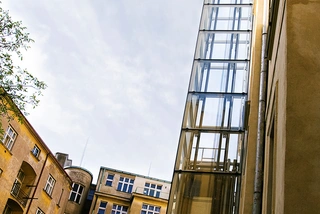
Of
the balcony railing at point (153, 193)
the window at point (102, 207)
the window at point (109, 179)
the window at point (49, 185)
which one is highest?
the window at point (109, 179)

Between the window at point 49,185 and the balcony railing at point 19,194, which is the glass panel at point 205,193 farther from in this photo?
the window at point 49,185

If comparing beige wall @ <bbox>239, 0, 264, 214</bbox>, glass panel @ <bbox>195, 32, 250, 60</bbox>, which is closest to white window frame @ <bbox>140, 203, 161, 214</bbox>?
glass panel @ <bbox>195, 32, 250, 60</bbox>

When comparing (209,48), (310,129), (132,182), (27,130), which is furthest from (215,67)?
(132,182)

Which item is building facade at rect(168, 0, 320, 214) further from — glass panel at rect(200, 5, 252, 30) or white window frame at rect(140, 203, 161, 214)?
white window frame at rect(140, 203, 161, 214)

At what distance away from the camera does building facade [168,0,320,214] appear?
178 inches

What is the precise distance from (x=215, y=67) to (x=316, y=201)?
33.1 ft

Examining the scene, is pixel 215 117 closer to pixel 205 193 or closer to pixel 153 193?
pixel 205 193

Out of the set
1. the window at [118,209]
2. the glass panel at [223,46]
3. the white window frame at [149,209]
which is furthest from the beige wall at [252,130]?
the window at [118,209]

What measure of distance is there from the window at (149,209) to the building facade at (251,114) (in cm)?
2707

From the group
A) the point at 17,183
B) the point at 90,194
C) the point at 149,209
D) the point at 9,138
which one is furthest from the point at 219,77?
the point at 90,194

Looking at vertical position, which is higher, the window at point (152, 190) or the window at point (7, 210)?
the window at point (152, 190)

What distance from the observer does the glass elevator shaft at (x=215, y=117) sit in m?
10.8

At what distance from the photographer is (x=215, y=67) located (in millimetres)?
13891

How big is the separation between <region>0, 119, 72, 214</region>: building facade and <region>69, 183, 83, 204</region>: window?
18.6ft
